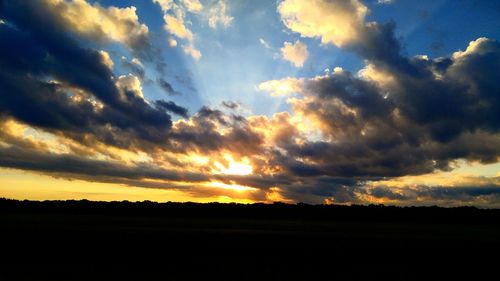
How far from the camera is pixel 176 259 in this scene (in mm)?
20609

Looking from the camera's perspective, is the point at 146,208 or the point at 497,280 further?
the point at 146,208

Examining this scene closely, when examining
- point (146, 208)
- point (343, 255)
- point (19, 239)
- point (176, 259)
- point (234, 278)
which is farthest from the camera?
point (146, 208)

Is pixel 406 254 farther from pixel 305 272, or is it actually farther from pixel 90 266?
pixel 90 266

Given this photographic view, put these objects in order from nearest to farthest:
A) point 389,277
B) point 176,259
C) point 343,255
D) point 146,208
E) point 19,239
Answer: point 389,277, point 176,259, point 343,255, point 19,239, point 146,208

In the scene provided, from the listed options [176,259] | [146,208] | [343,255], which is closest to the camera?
[176,259]

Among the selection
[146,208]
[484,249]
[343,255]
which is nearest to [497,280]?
[343,255]

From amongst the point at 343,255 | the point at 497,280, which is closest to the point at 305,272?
the point at 343,255

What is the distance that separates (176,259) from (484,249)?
74.5 feet

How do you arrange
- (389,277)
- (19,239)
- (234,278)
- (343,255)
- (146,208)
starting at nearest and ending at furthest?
(234,278) → (389,277) → (343,255) → (19,239) → (146,208)

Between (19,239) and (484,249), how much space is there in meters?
34.1

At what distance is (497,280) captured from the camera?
58.9 ft

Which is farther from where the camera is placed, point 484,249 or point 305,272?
point 484,249

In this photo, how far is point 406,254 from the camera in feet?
80.2

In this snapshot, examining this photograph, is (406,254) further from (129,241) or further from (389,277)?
(129,241)
